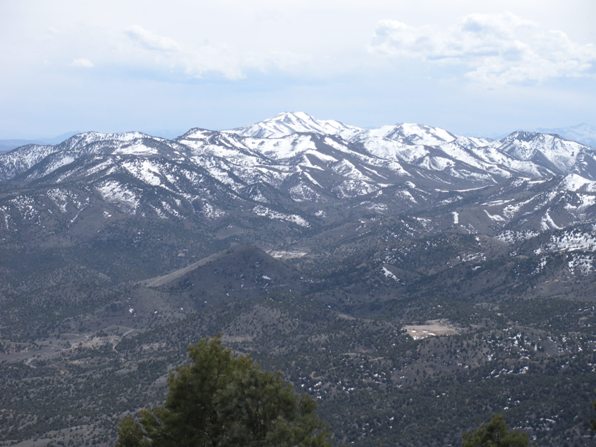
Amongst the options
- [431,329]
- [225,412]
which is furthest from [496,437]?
[431,329]

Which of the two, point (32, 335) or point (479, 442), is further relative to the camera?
point (32, 335)

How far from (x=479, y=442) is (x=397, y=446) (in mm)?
59286

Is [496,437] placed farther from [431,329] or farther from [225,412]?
[431,329]

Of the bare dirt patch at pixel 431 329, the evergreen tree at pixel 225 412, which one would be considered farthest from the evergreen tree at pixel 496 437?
the bare dirt patch at pixel 431 329

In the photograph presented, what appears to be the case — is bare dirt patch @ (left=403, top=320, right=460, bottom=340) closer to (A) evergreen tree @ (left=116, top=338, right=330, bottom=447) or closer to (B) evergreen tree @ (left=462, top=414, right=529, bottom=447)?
(B) evergreen tree @ (left=462, top=414, right=529, bottom=447)

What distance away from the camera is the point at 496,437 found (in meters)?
37.8

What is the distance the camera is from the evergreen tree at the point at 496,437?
3722 centimetres

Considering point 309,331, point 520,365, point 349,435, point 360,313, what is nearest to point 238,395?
point 349,435

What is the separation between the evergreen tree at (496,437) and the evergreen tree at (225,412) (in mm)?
8500

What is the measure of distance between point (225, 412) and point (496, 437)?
14.9m

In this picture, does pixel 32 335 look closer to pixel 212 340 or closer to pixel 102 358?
pixel 102 358

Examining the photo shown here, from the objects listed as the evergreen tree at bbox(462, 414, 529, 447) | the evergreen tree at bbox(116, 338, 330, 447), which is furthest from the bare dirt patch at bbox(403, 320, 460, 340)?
the evergreen tree at bbox(116, 338, 330, 447)

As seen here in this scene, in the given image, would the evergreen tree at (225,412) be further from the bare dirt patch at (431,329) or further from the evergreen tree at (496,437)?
the bare dirt patch at (431,329)

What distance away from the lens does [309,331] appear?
162875mm
